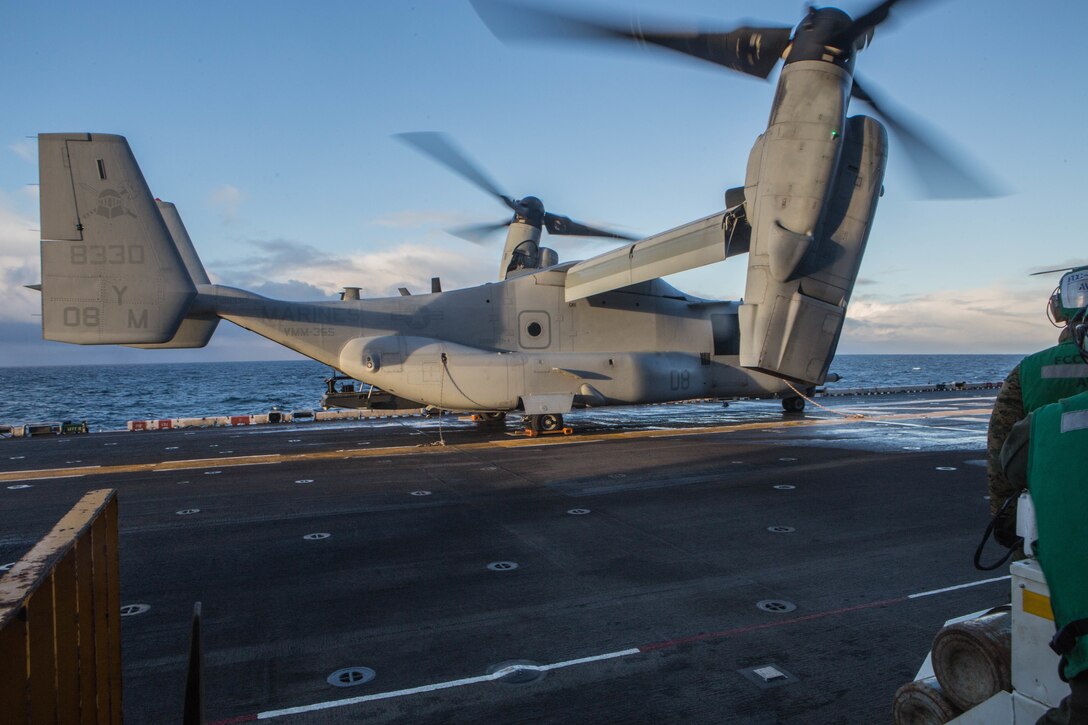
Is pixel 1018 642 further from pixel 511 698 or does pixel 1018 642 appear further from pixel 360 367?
pixel 360 367

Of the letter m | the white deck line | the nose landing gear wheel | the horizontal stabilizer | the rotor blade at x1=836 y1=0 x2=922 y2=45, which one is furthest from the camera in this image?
the nose landing gear wheel

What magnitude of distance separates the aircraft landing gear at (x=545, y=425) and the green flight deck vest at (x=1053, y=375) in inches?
615

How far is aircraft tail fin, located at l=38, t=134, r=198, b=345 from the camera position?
13531 millimetres

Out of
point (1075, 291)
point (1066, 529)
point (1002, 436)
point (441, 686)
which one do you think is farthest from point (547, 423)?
point (1066, 529)

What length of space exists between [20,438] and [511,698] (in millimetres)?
23626

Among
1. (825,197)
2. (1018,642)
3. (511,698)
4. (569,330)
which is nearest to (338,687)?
(511,698)

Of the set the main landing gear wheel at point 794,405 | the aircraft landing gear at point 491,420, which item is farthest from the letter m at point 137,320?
the main landing gear wheel at point 794,405

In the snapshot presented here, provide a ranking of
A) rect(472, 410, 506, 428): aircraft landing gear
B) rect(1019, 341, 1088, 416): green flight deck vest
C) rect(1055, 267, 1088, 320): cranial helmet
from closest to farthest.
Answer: rect(1055, 267, 1088, 320): cranial helmet
rect(1019, 341, 1088, 416): green flight deck vest
rect(472, 410, 506, 428): aircraft landing gear

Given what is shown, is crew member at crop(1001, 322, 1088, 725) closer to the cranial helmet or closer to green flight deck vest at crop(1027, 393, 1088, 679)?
green flight deck vest at crop(1027, 393, 1088, 679)

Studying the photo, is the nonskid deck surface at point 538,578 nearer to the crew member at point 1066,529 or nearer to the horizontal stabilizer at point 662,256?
the crew member at point 1066,529

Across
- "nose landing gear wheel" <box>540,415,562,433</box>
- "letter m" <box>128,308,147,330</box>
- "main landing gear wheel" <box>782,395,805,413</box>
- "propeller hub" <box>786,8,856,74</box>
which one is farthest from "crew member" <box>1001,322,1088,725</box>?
"main landing gear wheel" <box>782,395,805,413</box>

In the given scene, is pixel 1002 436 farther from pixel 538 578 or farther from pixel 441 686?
pixel 538 578

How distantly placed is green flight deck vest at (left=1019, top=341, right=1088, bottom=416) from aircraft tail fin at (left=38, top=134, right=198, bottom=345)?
1597cm

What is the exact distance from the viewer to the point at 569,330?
18922 mm
